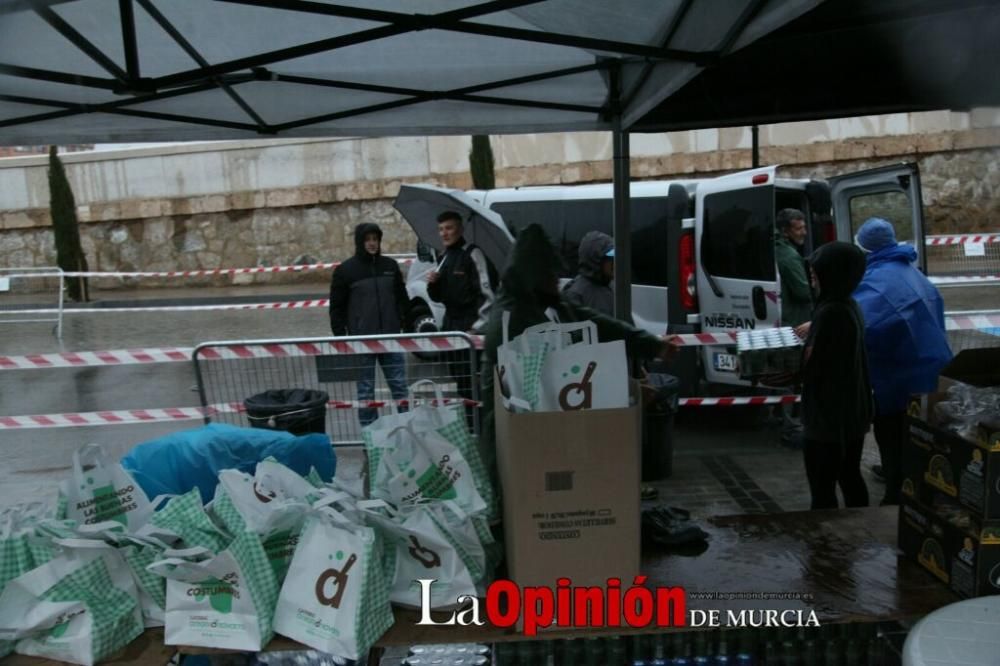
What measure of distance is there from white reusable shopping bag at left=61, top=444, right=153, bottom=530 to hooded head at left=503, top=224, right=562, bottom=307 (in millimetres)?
1763

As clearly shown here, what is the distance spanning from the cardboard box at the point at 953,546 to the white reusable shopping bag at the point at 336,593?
69.8 inches

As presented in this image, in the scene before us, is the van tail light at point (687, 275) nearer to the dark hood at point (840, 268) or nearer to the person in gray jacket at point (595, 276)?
the person in gray jacket at point (595, 276)

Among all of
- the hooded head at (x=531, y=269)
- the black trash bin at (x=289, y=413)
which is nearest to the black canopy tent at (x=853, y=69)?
the hooded head at (x=531, y=269)

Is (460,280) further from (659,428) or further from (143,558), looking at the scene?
(143,558)

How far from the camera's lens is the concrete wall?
55.7ft

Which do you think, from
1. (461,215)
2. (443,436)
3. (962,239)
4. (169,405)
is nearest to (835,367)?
(443,436)

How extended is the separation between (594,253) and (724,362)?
1625mm

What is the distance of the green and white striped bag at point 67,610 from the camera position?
7.55 ft

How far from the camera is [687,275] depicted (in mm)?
7445

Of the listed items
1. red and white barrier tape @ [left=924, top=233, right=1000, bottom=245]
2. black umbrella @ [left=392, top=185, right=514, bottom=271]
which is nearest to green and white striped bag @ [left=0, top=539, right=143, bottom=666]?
black umbrella @ [left=392, top=185, right=514, bottom=271]

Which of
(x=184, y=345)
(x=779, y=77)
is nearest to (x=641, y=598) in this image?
(x=779, y=77)

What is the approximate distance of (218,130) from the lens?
4.78m

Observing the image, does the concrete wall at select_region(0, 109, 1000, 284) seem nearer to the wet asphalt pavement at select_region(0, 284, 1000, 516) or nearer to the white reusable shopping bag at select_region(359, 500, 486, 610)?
the wet asphalt pavement at select_region(0, 284, 1000, 516)

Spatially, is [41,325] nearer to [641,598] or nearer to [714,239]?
[714,239]
